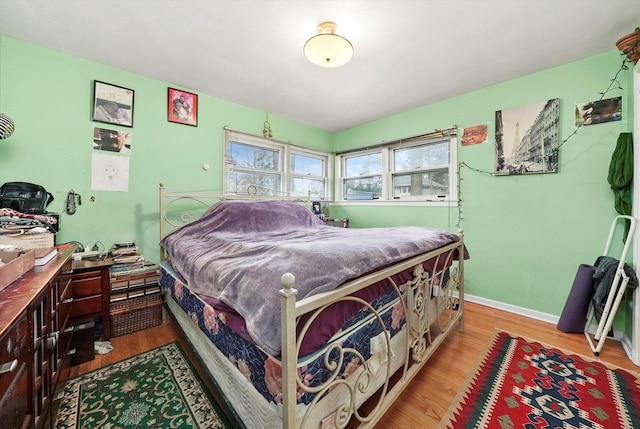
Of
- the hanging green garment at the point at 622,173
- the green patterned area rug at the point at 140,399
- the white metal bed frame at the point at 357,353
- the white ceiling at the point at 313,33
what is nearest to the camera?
the white metal bed frame at the point at 357,353

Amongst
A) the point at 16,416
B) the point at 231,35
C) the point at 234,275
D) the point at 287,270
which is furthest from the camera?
the point at 231,35

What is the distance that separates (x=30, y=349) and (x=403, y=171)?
363 cm

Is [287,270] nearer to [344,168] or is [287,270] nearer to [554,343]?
[554,343]

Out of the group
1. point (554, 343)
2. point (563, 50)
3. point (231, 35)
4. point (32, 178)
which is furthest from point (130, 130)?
point (554, 343)

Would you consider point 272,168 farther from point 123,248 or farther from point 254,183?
point 123,248

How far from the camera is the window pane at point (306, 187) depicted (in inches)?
154

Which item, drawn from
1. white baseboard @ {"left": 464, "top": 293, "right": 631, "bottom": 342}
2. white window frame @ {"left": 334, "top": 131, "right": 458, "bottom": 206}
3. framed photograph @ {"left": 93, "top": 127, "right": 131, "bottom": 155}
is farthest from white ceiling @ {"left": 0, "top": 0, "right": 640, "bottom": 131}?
white baseboard @ {"left": 464, "top": 293, "right": 631, "bottom": 342}

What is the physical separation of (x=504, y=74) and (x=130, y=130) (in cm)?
375

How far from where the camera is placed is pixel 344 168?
4305 millimetres

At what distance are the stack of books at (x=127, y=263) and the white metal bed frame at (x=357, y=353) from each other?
478 mm

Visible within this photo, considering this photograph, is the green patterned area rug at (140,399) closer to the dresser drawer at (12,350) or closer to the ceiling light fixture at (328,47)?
the dresser drawer at (12,350)

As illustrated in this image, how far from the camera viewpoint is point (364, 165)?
4.05 m

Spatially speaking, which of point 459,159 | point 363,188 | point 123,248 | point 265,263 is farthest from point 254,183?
point 459,159

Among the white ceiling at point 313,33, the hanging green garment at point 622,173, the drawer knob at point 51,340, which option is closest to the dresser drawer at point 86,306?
the drawer knob at point 51,340
